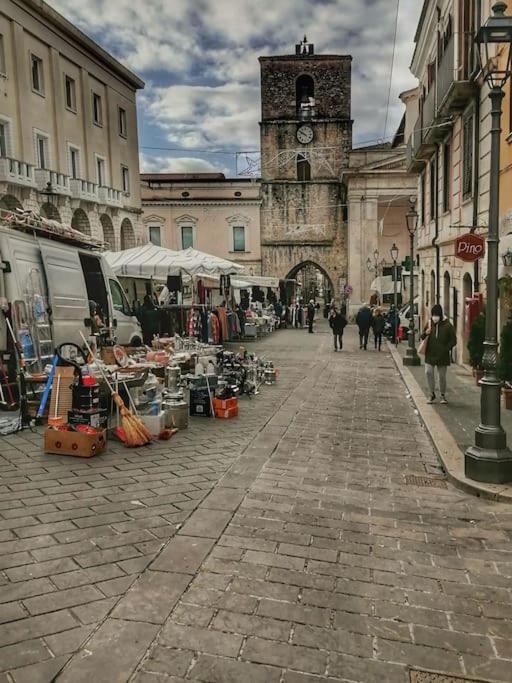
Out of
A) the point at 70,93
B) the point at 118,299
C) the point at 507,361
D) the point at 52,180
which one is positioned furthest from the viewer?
the point at 70,93

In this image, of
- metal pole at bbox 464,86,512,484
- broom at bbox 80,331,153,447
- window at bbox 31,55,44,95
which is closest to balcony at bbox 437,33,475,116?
metal pole at bbox 464,86,512,484

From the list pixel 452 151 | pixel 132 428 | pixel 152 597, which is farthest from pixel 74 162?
pixel 152 597

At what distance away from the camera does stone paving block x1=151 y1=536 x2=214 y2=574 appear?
416 centimetres

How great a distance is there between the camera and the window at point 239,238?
44188 mm

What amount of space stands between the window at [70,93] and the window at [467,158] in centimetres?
2084

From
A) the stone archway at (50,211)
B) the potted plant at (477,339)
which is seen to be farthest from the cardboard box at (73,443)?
the stone archway at (50,211)

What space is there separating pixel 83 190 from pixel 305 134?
2168cm

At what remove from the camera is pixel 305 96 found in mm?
44688

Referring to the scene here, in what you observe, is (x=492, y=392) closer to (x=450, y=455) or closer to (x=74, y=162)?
Answer: (x=450, y=455)

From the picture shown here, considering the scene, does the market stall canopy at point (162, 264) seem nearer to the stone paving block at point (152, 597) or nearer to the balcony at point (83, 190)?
the balcony at point (83, 190)

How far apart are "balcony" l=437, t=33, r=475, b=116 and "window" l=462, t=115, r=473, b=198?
48 cm

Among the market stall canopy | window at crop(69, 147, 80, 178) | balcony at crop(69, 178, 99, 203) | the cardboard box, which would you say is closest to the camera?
the cardboard box

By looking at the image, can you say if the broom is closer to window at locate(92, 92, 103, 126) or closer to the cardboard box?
the cardboard box

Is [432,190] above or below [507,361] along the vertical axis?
above
